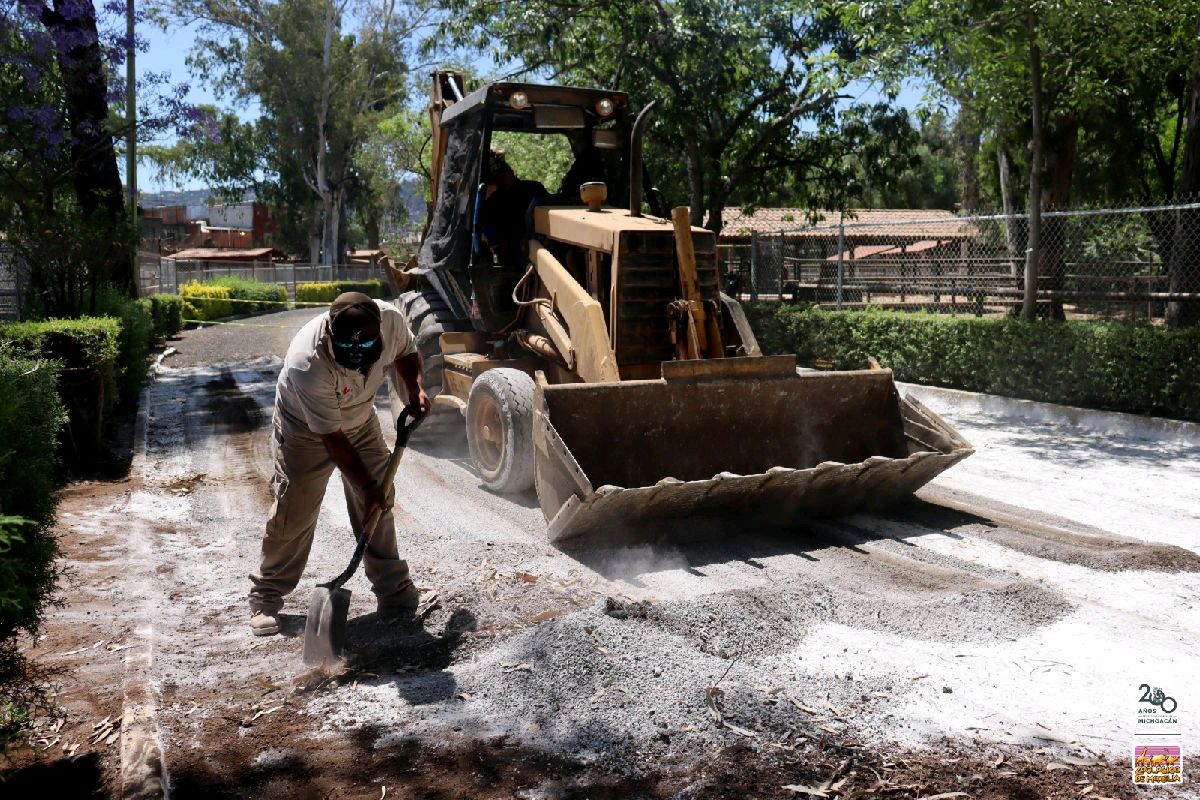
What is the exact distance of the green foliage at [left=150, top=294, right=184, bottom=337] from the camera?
771 inches

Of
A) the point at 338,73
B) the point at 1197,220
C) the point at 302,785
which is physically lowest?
the point at 302,785

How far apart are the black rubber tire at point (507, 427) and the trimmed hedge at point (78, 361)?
11.9 ft

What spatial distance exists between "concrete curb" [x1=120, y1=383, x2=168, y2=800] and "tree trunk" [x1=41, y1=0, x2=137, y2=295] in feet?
26.9

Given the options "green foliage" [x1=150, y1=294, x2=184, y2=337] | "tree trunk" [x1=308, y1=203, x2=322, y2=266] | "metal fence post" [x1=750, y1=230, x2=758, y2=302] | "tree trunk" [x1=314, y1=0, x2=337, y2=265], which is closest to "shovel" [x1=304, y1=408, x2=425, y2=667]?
"metal fence post" [x1=750, y1=230, x2=758, y2=302]

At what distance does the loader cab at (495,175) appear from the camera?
8750 millimetres

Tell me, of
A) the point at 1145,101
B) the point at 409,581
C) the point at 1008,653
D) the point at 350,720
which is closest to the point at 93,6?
the point at 409,581

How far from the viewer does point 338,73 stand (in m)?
43.6

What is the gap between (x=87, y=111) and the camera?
1360cm

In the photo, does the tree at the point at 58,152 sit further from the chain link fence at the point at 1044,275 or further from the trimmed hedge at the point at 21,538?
the chain link fence at the point at 1044,275

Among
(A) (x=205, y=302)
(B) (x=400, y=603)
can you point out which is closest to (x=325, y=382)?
(B) (x=400, y=603)

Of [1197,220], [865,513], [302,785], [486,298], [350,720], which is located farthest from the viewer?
[1197,220]

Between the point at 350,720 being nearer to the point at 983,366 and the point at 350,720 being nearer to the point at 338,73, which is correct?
the point at 983,366

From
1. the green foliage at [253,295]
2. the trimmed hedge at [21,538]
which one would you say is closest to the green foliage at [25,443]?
the trimmed hedge at [21,538]

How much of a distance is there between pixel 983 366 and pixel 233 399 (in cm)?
932
